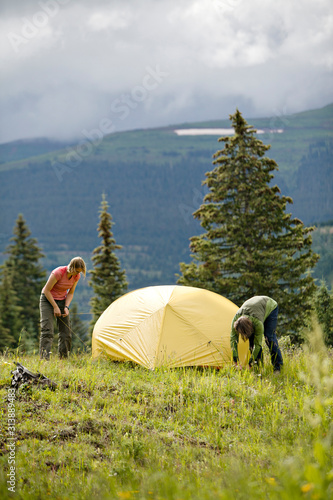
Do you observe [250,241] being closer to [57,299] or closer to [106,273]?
[106,273]

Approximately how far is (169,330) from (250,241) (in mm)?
15365

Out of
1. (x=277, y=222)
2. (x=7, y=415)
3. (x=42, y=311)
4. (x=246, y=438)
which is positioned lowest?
(x=246, y=438)

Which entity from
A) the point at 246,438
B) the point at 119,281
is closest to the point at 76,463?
the point at 246,438

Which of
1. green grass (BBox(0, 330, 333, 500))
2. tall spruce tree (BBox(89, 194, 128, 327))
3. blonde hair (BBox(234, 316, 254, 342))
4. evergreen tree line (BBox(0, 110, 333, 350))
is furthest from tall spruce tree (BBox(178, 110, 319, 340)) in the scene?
green grass (BBox(0, 330, 333, 500))

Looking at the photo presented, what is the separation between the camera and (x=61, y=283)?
9188 mm

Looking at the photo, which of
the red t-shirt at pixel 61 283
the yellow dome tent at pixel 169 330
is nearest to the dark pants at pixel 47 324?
the red t-shirt at pixel 61 283

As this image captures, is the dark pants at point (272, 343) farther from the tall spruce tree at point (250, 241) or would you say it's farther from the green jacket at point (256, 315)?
the tall spruce tree at point (250, 241)

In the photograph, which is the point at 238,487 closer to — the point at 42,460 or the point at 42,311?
the point at 42,460

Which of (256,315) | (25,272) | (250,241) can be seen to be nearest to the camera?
(256,315)

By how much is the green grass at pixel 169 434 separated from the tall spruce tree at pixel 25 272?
1337 inches

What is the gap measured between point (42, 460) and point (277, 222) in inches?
844

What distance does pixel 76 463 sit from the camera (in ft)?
15.1

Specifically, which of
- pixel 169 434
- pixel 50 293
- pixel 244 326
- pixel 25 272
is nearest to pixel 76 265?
pixel 50 293

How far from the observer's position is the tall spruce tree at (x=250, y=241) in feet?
77.4
